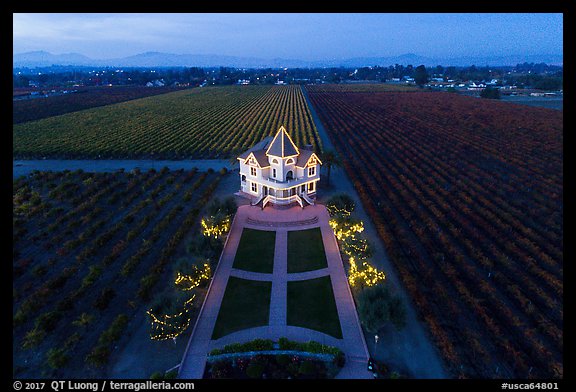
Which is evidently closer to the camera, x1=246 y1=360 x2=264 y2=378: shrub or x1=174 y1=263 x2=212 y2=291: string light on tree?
x1=246 y1=360 x2=264 y2=378: shrub

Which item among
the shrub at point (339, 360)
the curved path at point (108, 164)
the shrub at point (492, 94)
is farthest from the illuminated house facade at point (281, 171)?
the shrub at point (492, 94)

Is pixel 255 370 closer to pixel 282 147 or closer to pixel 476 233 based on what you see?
pixel 282 147

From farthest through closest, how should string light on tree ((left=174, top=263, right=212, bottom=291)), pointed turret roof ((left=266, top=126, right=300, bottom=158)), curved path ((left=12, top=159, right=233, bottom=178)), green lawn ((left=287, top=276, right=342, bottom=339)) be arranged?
curved path ((left=12, top=159, right=233, bottom=178))
pointed turret roof ((left=266, top=126, right=300, bottom=158))
string light on tree ((left=174, top=263, right=212, bottom=291))
green lawn ((left=287, top=276, right=342, bottom=339))

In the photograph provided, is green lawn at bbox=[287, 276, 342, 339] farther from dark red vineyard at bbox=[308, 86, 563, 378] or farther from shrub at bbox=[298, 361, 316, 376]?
dark red vineyard at bbox=[308, 86, 563, 378]

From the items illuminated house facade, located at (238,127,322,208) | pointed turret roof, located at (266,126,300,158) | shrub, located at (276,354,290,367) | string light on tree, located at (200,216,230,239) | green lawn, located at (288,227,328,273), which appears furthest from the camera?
illuminated house facade, located at (238,127,322,208)

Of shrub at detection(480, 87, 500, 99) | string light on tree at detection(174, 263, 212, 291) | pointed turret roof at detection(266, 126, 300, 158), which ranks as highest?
shrub at detection(480, 87, 500, 99)

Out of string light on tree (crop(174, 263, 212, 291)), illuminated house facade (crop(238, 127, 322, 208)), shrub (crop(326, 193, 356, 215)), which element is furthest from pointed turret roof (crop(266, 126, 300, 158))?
string light on tree (crop(174, 263, 212, 291))

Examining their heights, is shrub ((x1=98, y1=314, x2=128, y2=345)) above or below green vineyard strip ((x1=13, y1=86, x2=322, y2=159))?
below

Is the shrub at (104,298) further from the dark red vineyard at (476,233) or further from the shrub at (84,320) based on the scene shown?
the dark red vineyard at (476,233)

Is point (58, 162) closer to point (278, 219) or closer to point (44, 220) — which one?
point (44, 220)
